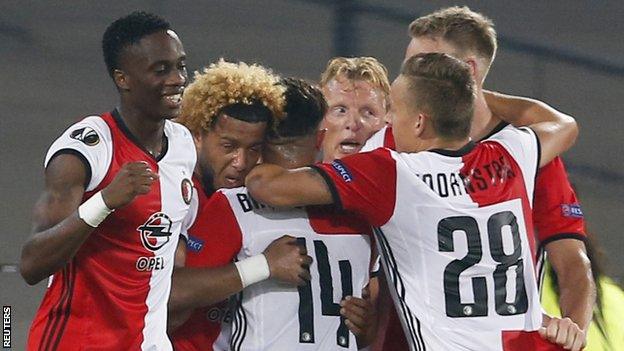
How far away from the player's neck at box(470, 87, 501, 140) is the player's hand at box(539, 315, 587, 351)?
1.72 ft

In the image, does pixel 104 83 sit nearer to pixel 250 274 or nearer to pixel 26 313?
pixel 26 313

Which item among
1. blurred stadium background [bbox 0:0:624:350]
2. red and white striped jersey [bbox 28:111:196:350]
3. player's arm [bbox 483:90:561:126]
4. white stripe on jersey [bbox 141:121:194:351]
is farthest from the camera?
blurred stadium background [bbox 0:0:624:350]

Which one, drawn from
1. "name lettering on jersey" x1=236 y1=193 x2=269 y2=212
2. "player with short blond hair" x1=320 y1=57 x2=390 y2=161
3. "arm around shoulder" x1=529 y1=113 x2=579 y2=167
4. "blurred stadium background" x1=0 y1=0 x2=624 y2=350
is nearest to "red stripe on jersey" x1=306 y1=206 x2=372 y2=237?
"name lettering on jersey" x1=236 y1=193 x2=269 y2=212

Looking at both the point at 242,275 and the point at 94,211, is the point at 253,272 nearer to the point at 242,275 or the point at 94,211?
the point at 242,275

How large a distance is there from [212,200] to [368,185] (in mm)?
446

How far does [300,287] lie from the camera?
3004mm

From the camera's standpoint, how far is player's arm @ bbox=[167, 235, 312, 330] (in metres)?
2.94

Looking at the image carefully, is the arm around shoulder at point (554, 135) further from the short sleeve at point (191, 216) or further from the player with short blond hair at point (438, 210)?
the short sleeve at point (191, 216)

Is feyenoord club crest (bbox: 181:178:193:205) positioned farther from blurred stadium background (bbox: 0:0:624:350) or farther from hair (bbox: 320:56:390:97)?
blurred stadium background (bbox: 0:0:624:350)

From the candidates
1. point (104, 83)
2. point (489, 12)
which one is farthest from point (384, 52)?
point (104, 83)

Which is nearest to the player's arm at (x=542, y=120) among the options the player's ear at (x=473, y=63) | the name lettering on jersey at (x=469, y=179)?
the player's ear at (x=473, y=63)

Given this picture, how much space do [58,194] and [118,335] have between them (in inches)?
16.1

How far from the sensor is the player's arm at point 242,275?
2.94 m

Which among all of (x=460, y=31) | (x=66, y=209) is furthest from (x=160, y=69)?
(x=460, y=31)
